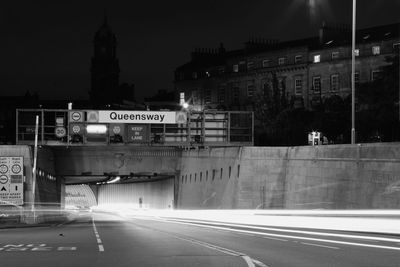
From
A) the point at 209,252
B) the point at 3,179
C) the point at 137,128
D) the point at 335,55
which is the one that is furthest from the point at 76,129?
the point at 335,55

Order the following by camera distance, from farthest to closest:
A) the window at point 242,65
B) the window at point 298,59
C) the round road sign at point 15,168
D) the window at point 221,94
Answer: the window at point 221,94, the window at point 242,65, the window at point 298,59, the round road sign at point 15,168

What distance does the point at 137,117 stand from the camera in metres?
52.9

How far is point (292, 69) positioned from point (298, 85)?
2.95 meters

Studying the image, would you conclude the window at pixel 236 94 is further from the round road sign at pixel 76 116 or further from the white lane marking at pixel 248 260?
the white lane marking at pixel 248 260

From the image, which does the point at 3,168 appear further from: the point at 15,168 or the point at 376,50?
the point at 376,50

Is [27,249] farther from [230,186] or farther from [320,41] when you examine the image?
[320,41]

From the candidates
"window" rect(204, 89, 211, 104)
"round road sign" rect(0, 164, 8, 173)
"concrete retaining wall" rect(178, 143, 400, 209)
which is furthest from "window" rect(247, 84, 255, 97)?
"round road sign" rect(0, 164, 8, 173)

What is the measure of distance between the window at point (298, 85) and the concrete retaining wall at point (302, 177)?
208 ft

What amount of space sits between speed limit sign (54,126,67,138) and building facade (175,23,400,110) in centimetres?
5362

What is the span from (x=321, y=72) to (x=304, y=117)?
15.9 m

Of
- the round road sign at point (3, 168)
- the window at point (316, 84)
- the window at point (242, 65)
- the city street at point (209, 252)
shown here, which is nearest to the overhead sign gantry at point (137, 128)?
the round road sign at point (3, 168)

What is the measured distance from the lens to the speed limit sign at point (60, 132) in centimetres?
5281

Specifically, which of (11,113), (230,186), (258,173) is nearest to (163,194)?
(230,186)

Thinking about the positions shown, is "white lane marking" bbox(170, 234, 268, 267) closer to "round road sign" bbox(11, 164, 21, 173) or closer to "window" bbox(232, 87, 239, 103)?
"round road sign" bbox(11, 164, 21, 173)
